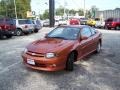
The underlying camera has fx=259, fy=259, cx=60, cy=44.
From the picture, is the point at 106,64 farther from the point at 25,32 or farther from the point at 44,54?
the point at 25,32

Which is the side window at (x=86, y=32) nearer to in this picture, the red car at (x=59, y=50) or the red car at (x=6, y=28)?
the red car at (x=59, y=50)

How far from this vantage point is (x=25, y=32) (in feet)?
80.7

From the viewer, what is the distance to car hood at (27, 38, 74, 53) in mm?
7797

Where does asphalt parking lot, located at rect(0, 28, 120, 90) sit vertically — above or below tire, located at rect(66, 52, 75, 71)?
below

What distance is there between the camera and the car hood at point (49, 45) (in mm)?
7797

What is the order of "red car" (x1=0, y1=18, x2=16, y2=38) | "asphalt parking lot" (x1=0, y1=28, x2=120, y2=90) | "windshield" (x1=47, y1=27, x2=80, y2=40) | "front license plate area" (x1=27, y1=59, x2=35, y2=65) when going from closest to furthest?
"asphalt parking lot" (x1=0, y1=28, x2=120, y2=90) → "front license plate area" (x1=27, y1=59, x2=35, y2=65) → "windshield" (x1=47, y1=27, x2=80, y2=40) → "red car" (x1=0, y1=18, x2=16, y2=38)

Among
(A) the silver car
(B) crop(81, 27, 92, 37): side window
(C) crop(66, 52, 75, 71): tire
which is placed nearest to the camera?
(C) crop(66, 52, 75, 71): tire

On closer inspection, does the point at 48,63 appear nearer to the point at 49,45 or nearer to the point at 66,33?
the point at 49,45

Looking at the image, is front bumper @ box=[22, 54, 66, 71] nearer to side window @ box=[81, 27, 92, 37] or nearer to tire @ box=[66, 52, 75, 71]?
tire @ box=[66, 52, 75, 71]

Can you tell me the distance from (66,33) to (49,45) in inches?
55.8

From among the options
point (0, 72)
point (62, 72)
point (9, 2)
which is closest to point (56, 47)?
point (62, 72)

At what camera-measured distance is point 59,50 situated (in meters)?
7.77

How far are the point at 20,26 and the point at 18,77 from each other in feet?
55.7

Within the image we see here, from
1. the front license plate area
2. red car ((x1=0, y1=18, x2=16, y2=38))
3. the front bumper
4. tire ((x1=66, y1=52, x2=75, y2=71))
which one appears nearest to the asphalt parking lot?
tire ((x1=66, y1=52, x2=75, y2=71))
